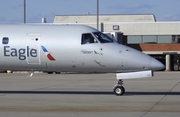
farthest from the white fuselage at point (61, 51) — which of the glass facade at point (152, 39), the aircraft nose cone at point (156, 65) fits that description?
the glass facade at point (152, 39)

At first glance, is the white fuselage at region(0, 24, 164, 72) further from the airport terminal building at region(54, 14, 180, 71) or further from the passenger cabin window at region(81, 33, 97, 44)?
the airport terminal building at region(54, 14, 180, 71)

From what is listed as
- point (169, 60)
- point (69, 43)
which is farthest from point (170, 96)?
point (169, 60)

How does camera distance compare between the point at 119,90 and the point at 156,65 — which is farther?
the point at 119,90

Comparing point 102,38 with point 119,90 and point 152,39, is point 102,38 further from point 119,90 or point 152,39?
point 152,39

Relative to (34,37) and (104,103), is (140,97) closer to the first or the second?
(104,103)

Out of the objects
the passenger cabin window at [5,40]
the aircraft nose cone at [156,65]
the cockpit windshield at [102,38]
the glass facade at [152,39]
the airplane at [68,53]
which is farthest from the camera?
the glass facade at [152,39]

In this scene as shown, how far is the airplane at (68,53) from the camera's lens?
70.0ft

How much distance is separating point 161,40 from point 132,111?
168 feet

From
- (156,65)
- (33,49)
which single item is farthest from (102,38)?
(33,49)

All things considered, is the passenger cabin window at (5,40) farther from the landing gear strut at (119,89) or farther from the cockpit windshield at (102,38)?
the landing gear strut at (119,89)

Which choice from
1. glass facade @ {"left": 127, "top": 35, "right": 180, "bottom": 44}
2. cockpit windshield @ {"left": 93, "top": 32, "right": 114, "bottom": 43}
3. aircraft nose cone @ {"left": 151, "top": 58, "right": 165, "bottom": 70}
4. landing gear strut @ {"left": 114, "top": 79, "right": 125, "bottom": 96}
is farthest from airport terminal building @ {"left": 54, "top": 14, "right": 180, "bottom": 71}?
aircraft nose cone @ {"left": 151, "top": 58, "right": 165, "bottom": 70}

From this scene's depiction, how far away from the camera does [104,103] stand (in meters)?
19.1

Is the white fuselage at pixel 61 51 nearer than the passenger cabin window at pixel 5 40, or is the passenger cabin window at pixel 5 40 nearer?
the white fuselage at pixel 61 51

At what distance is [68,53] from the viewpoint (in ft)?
71.5
